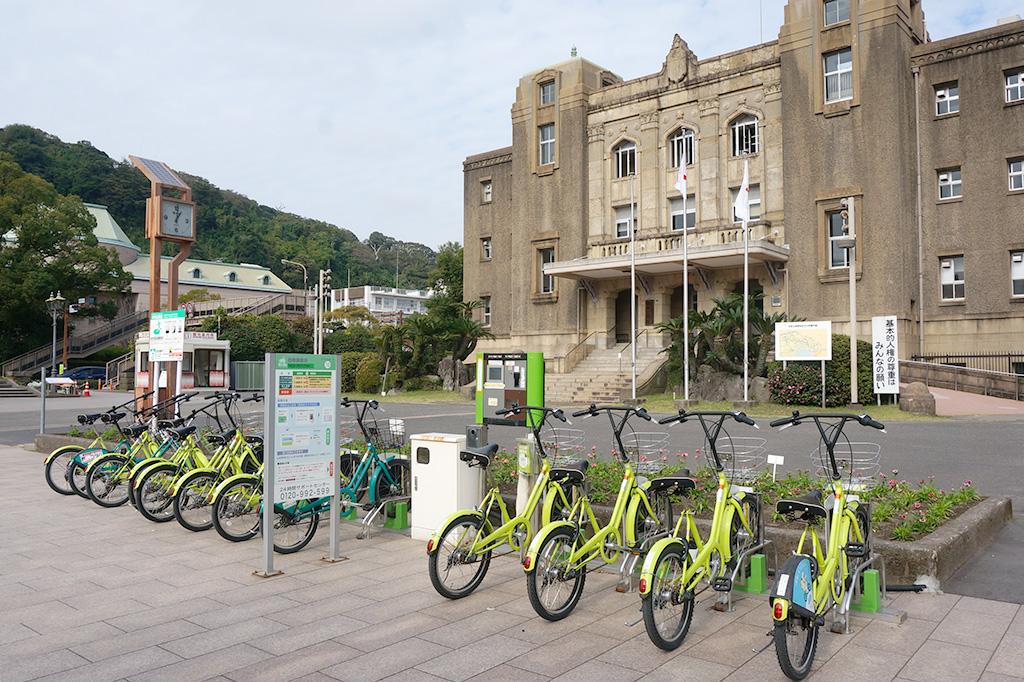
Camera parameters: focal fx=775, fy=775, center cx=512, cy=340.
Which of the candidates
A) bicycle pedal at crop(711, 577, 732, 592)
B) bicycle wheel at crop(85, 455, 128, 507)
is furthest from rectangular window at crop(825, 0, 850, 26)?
bicycle pedal at crop(711, 577, 732, 592)

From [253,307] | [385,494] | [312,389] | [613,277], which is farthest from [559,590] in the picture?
[253,307]

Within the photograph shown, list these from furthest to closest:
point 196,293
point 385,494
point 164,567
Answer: point 196,293 → point 385,494 → point 164,567

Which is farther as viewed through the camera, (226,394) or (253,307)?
(253,307)

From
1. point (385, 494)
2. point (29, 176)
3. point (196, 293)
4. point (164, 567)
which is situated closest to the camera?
point (164, 567)

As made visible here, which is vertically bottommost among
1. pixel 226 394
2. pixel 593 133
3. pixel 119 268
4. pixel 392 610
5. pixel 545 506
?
pixel 392 610

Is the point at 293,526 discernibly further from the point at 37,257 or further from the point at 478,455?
the point at 37,257

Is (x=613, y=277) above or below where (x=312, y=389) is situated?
above

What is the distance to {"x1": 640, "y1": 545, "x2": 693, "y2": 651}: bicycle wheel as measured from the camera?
473 cm

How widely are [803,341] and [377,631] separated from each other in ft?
68.2

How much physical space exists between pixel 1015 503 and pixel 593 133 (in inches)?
1147

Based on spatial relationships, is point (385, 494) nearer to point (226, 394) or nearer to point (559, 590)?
point (226, 394)

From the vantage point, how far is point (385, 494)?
8820 mm

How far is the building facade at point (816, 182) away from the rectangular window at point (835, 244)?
0.09 m

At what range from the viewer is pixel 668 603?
4.89m
